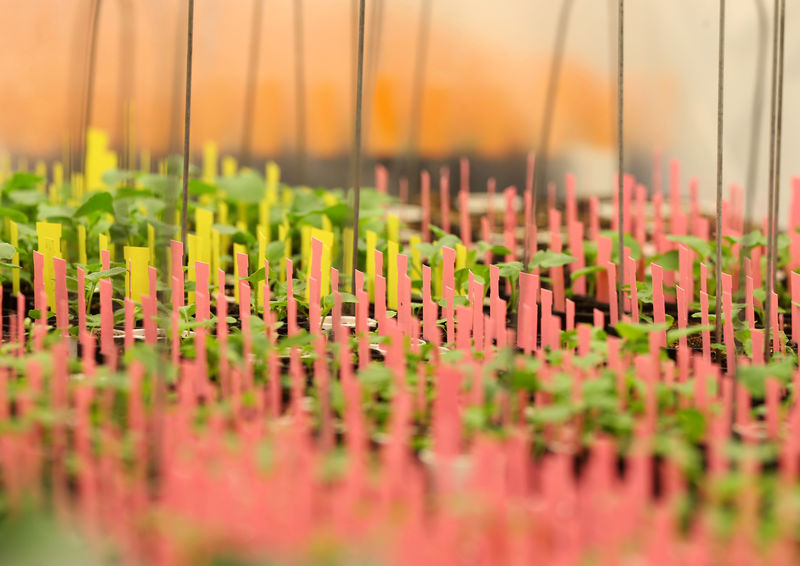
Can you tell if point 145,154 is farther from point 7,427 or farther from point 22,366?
point 7,427

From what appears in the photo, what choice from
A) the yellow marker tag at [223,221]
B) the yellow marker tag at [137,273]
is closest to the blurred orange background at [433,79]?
the yellow marker tag at [223,221]

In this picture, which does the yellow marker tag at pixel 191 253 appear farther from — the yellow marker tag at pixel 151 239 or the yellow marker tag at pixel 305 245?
the yellow marker tag at pixel 305 245

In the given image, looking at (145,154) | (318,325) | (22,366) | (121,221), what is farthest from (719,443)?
(145,154)

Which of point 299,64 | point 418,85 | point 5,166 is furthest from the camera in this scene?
point 418,85

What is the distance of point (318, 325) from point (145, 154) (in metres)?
2.20

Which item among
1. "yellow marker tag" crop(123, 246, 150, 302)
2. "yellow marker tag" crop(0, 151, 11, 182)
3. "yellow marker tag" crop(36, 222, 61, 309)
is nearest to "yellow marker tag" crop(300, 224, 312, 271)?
"yellow marker tag" crop(123, 246, 150, 302)

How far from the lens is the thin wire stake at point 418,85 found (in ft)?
15.0

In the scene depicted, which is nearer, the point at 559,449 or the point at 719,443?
the point at 719,443

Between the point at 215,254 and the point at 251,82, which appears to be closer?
the point at 215,254

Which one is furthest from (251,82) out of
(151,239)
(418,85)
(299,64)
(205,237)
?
(205,237)

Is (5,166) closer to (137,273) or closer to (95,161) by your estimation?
(95,161)

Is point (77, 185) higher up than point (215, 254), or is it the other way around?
point (77, 185)

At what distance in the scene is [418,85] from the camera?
4.66 m

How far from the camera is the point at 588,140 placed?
4727mm
